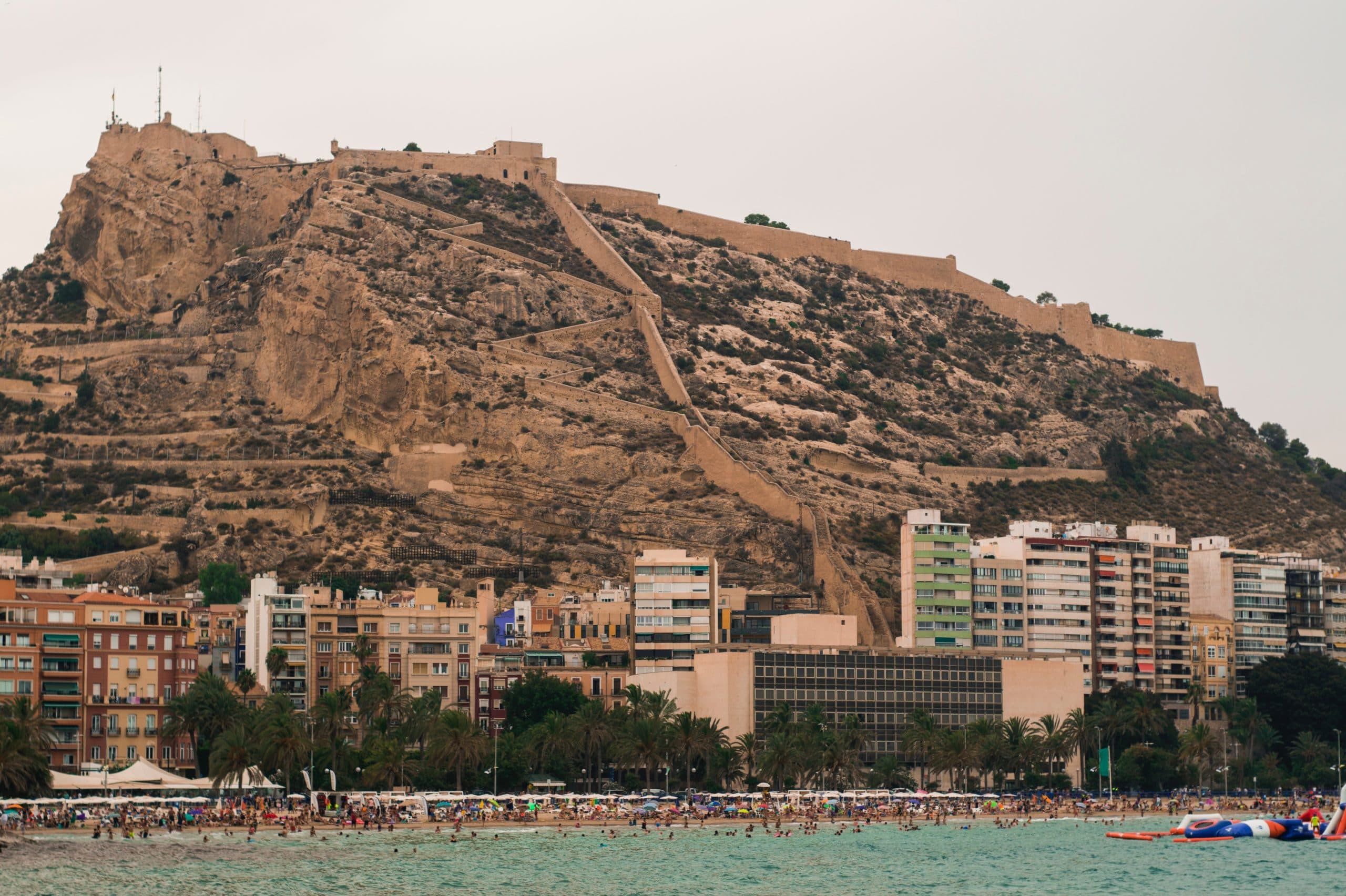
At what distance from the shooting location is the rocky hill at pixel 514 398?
145000 millimetres

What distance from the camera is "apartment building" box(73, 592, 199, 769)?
348ft

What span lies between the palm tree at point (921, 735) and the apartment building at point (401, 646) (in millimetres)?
23197

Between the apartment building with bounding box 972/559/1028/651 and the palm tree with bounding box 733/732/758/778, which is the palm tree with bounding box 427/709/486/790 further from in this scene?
the apartment building with bounding box 972/559/1028/651

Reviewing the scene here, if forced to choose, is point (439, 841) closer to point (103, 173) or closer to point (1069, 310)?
point (103, 173)

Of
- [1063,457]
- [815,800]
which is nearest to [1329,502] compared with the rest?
[1063,457]

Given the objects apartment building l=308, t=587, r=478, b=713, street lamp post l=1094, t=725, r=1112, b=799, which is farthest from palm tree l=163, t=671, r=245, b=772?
street lamp post l=1094, t=725, r=1112, b=799

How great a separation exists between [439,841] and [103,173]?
9616 centimetres

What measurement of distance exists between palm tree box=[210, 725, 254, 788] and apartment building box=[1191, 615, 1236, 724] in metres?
63.8

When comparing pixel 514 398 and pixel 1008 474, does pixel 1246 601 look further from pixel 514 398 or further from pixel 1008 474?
pixel 514 398

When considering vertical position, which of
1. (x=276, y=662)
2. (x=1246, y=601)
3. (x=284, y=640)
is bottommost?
(x=276, y=662)

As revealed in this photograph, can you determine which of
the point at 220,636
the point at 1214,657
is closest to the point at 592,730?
the point at 220,636

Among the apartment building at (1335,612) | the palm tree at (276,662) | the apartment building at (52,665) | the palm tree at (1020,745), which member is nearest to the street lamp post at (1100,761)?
the palm tree at (1020,745)

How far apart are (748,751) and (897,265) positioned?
85.4 meters

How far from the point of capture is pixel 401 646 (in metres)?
121
